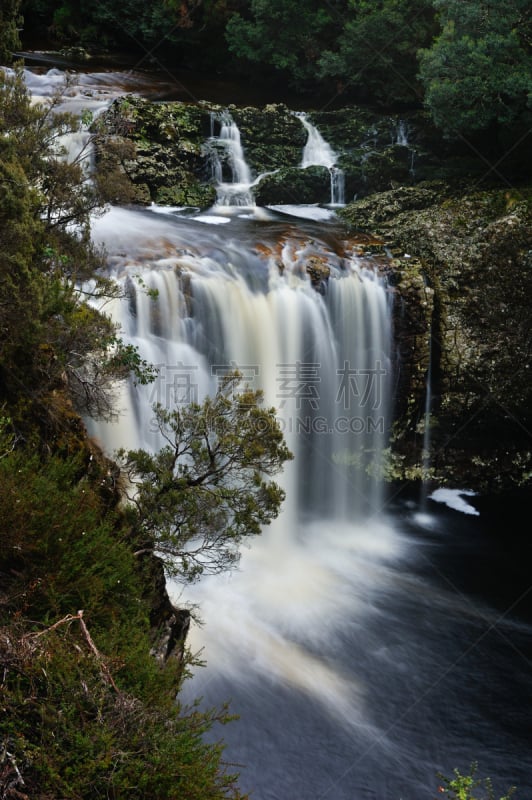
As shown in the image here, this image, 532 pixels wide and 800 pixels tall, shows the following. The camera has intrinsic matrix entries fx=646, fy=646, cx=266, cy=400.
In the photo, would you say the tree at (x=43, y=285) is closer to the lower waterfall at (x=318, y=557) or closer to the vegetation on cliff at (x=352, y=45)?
the lower waterfall at (x=318, y=557)

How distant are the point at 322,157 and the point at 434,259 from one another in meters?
5.69

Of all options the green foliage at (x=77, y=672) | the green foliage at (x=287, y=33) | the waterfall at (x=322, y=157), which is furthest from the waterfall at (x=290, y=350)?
the green foliage at (x=287, y=33)

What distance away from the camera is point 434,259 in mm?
13609

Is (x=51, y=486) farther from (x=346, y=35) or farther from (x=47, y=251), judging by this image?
(x=346, y=35)

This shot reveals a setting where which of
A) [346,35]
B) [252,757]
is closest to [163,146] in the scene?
[346,35]

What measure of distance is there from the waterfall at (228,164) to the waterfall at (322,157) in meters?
1.76

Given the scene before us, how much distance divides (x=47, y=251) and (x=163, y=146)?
10051 mm

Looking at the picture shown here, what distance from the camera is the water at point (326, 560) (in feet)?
25.6

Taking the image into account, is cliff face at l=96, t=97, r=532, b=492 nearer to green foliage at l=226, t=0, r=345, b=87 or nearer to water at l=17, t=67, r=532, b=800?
water at l=17, t=67, r=532, b=800

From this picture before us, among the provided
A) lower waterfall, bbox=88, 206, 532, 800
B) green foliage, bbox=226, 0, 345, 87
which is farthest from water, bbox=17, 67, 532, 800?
green foliage, bbox=226, 0, 345, 87

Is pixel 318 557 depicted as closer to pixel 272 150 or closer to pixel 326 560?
pixel 326 560

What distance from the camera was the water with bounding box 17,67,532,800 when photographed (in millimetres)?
7801

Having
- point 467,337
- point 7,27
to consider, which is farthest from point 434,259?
point 7,27

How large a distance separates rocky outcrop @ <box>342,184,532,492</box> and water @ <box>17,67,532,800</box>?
0.60 m
